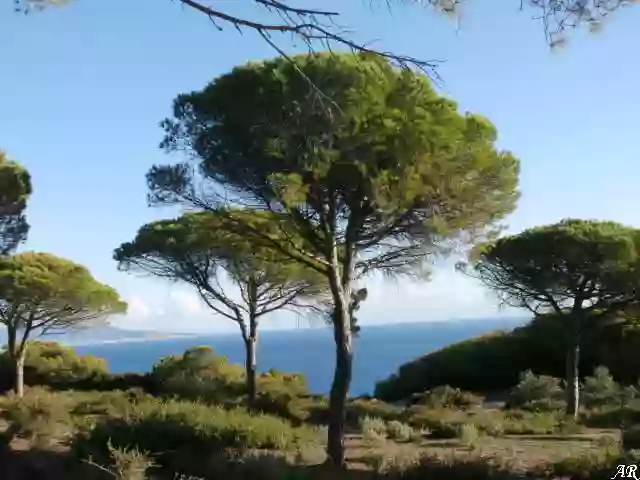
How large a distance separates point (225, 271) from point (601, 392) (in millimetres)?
9992

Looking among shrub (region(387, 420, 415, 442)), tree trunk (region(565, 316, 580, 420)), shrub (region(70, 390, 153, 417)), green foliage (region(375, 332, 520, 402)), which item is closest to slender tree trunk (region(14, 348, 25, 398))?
shrub (region(70, 390, 153, 417))

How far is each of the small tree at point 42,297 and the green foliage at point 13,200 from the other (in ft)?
8.33

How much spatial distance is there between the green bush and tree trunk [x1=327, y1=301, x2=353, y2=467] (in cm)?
96

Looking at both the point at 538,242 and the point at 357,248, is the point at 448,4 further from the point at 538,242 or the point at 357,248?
the point at 538,242

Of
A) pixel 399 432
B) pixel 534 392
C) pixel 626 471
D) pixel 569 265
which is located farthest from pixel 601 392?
pixel 626 471

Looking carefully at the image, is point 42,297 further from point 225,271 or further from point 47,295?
point 225,271

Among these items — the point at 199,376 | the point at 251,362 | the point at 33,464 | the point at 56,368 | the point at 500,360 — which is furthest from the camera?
the point at 500,360

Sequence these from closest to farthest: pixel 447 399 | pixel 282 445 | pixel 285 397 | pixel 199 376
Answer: pixel 282 445 < pixel 285 397 < pixel 447 399 < pixel 199 376

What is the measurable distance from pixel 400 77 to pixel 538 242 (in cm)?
820

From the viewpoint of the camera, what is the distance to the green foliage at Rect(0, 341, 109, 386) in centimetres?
2384

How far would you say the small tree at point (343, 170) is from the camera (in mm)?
9977

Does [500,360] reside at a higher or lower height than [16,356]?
lower

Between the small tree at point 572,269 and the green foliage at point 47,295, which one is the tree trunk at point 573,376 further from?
the green foliage at point 47,295

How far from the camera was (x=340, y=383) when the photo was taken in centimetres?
1033
